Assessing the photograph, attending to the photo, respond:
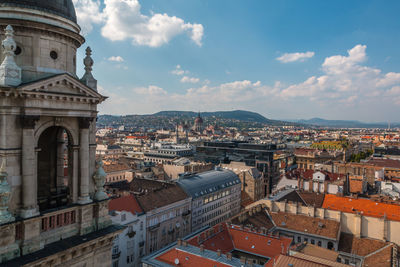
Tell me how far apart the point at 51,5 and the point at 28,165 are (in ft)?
21.1

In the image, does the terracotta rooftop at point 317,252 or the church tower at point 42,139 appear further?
the terracotta rooftop at point 317,252

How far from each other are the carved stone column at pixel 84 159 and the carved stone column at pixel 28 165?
6.80 ft

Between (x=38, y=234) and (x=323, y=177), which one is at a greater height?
(x=38, y=234)

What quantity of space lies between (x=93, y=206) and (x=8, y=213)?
3.60 metres

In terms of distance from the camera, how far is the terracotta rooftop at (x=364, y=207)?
46844mm

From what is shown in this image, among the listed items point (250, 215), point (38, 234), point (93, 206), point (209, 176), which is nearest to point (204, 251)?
point (250, 215)

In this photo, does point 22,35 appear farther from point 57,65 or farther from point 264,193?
point 264,193

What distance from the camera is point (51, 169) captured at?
14.9 metres

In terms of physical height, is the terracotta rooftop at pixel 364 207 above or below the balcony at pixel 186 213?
above

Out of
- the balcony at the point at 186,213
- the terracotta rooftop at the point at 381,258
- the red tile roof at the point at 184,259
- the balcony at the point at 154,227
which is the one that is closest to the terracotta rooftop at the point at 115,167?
the balcony at the point at 186,213

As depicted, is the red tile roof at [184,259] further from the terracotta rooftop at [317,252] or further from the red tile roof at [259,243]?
the terracotta rooftop at [317,252]

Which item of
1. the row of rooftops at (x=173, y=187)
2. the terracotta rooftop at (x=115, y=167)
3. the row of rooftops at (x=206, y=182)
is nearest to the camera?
the row of rooftops at (x=173, y=187)

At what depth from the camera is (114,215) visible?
38375 mm

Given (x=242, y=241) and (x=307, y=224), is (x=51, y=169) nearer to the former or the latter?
(x=242, y=241)
